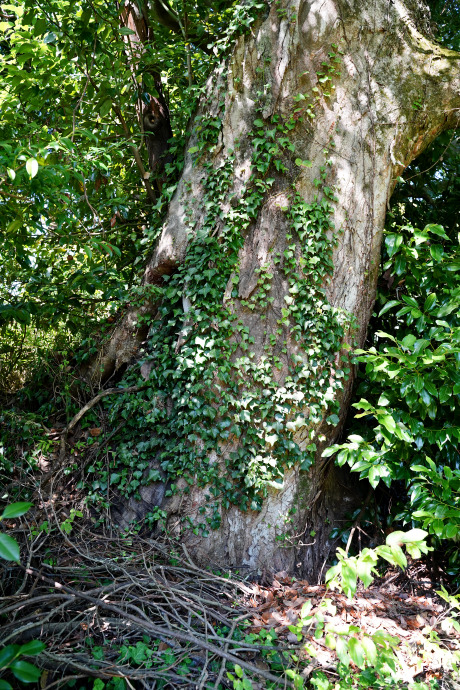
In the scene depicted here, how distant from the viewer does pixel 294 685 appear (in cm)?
211

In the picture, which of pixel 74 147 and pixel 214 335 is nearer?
pixel 74 147

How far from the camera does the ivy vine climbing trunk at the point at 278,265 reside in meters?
3.32

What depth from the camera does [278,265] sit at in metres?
3.47

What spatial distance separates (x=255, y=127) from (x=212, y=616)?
3336mm

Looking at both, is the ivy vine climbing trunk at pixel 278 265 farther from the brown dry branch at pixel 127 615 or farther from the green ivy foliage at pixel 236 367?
the brown dry branch at pixel 127 615

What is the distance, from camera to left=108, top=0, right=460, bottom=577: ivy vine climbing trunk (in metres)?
3.32

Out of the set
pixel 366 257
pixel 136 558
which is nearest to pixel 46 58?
pixel 366 257

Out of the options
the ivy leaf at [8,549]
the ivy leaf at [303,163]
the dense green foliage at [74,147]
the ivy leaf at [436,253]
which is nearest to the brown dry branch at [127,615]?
the ivy leaf at [8,549]

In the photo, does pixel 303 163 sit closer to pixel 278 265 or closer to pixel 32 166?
pixel 278 265

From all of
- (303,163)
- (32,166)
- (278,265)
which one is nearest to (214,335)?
(278,265)

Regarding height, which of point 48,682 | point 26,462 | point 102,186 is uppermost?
point 102,186

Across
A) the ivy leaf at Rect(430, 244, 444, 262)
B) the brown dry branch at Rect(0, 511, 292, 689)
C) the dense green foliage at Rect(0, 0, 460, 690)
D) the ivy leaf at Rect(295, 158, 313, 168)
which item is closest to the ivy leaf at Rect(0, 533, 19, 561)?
the brown dry branch at Rect(0, 511, 292, 689)

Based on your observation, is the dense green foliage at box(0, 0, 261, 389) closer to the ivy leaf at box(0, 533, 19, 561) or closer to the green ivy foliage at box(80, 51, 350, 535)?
the green ivy foliage at box(80, 51, 350, 535)

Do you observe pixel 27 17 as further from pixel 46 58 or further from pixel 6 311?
pixel 6 311
